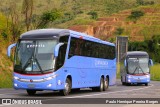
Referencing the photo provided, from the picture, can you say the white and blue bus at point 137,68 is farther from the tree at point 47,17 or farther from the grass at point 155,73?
the grass at point 155,73

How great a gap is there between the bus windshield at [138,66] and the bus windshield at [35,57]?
21.0 meters

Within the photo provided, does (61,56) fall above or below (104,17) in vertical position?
above

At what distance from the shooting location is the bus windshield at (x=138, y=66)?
41.4 metres

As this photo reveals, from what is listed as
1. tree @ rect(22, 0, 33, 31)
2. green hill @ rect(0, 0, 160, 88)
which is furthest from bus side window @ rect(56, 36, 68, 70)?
green hill @ rect(0, 0, 160, 88)

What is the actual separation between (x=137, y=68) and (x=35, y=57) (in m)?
21.5

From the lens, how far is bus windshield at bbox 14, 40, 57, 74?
21.1m

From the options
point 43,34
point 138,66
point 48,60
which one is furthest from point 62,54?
point 138,66

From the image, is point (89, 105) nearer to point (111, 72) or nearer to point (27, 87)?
point (27, 87)

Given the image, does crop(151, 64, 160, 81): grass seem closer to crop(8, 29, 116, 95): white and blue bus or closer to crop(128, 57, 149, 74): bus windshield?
crop(128, 57, 149, 74): bus windshield

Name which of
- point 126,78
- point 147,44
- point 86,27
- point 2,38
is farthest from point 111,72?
point 86,27

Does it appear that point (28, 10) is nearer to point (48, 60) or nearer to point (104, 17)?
point (48, 60)

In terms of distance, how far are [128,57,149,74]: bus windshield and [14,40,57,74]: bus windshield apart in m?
21.0

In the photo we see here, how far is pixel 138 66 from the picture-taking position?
41438mm

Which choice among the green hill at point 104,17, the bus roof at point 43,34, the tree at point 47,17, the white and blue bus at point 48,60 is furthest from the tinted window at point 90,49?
the green hill at point 104,17
